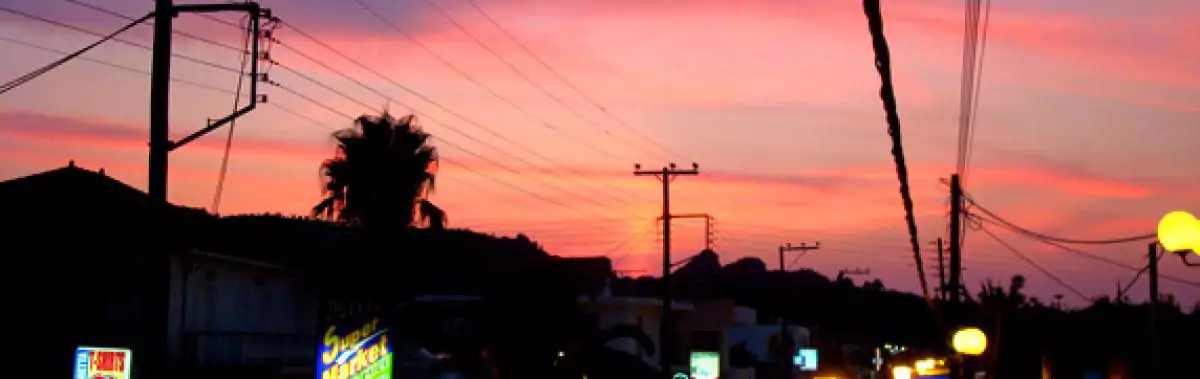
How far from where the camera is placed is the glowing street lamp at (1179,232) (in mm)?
8430

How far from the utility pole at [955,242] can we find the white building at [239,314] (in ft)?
43.8

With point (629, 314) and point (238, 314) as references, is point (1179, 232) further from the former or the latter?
point (629, 314)

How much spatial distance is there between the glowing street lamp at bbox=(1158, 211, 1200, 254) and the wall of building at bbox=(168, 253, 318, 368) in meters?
22.9

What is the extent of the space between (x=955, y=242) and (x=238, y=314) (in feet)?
53.4

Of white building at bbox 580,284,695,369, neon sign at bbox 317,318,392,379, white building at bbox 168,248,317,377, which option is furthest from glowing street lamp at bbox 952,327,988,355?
white building at bbox 580,284,695,369

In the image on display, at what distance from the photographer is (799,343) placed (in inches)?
3472

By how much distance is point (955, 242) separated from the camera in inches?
1380

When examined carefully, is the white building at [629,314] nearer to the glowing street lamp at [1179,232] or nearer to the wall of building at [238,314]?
the wall of building at [238,314]

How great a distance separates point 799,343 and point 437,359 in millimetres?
60566

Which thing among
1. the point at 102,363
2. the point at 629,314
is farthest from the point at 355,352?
the point at 629,314

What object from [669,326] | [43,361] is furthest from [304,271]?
[669,326]

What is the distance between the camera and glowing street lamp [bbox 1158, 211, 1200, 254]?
843cm

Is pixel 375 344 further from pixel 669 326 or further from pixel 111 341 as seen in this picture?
pixel 669 326

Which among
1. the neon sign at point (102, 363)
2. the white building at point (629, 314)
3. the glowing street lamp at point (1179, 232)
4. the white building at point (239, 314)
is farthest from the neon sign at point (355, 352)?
the white building at point (629, 314)
